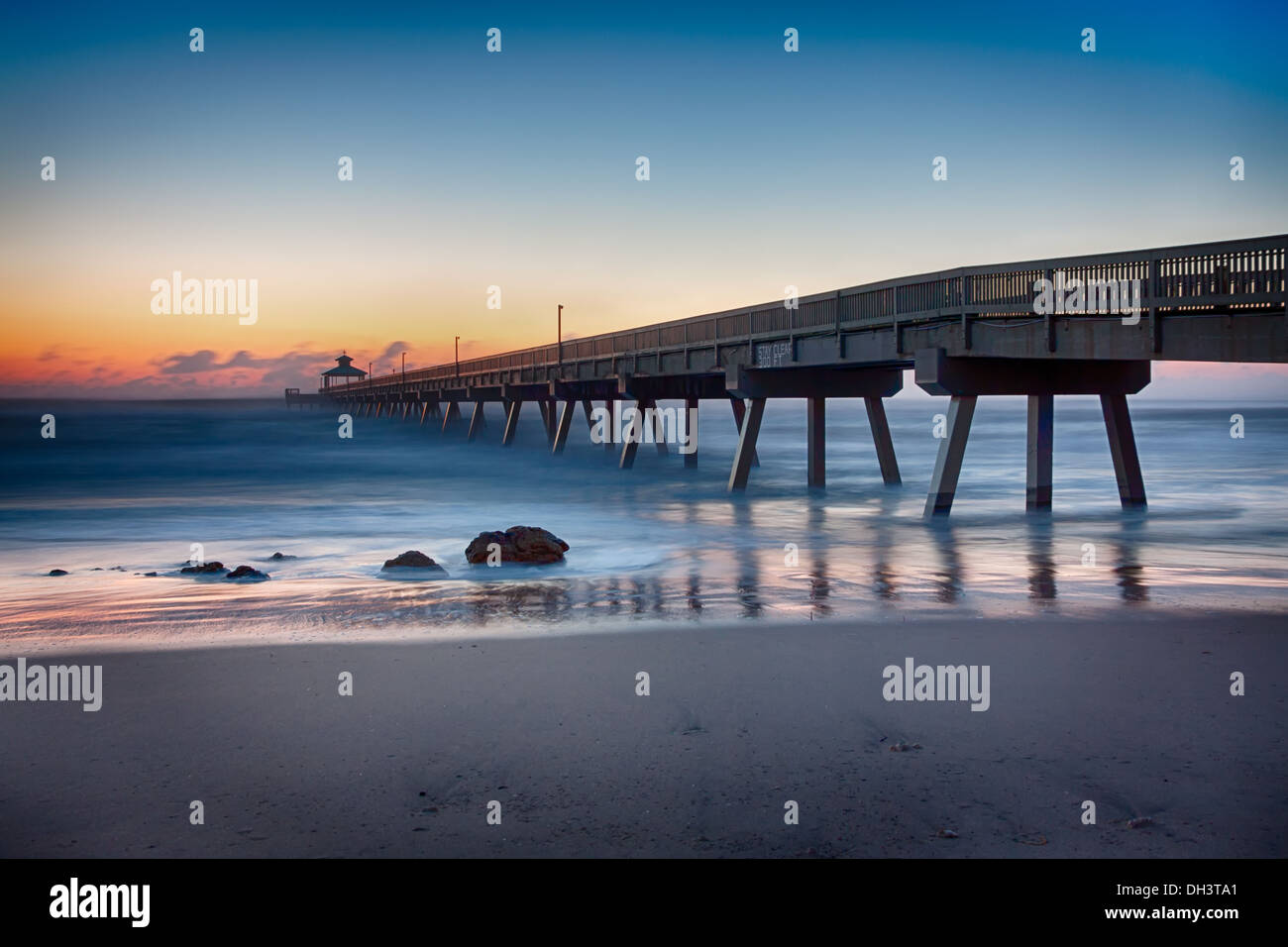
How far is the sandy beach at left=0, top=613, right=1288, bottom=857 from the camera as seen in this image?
5.03m

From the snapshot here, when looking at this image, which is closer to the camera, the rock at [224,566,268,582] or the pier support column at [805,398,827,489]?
the rock at [224,566,268,582]

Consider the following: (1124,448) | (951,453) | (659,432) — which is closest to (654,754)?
(951,453)

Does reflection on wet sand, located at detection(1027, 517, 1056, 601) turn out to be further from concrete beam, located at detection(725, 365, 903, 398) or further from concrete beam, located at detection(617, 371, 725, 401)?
concrete beam, located at detection(617, 371, 725, 401)

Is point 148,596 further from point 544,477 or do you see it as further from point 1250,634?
point 544,477

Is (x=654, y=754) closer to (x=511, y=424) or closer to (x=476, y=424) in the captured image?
(x=511, y=424)

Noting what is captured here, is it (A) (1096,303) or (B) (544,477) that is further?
(B) (544,477)

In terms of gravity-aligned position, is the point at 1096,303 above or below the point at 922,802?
above

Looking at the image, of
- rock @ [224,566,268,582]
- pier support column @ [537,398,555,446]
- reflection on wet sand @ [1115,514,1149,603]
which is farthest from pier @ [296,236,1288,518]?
pier support column @ [537,398,555,446]

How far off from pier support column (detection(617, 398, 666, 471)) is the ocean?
890 millimetres

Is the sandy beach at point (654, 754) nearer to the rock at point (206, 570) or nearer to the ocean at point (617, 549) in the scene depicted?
the ocean at point (617, 549)

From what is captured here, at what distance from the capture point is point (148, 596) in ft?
42.8

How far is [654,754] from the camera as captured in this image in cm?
626
